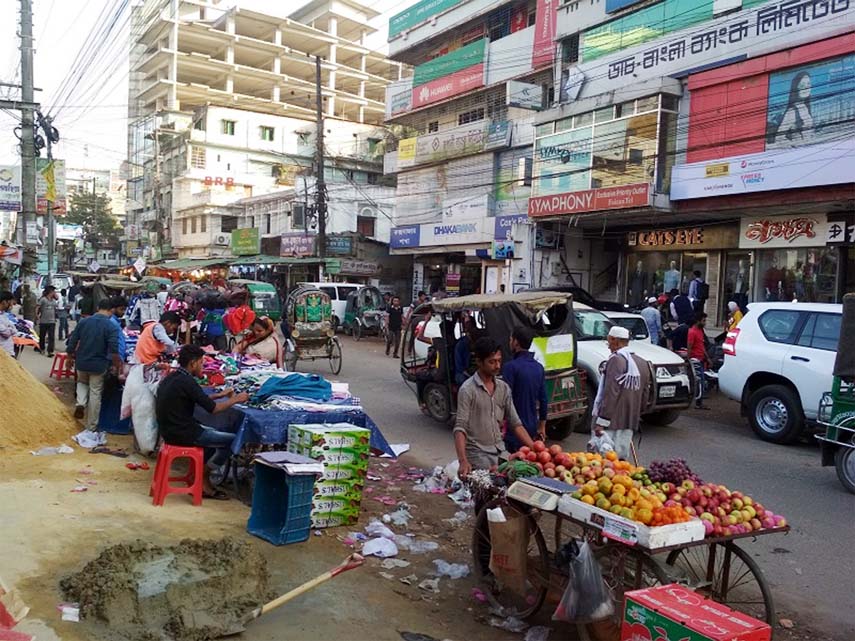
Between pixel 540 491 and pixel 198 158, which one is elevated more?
pixel 198 158

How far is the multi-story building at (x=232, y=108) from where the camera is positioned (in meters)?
54.4

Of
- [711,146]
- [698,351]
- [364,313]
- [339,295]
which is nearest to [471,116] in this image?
[339,295]

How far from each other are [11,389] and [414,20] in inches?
1232

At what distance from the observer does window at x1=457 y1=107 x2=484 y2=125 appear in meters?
31.6

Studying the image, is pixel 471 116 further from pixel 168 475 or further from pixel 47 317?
pixel 168 475

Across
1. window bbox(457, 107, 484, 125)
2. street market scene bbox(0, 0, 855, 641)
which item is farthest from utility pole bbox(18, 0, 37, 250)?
window bbox(457, 107, 484, 125)

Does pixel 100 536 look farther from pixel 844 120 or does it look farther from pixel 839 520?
pixel 844 120

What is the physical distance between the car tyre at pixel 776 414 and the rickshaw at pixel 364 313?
Answer: 1586 cm

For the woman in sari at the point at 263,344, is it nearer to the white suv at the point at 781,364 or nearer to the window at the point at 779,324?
the white suv at the point at 781,364

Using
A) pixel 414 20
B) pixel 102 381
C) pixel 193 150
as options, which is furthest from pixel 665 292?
pixel 193 150

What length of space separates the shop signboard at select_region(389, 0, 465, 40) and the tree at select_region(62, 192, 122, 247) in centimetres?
4215

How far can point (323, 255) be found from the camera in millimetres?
30422

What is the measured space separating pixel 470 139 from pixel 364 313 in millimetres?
9121

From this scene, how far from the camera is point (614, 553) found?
167 inches
